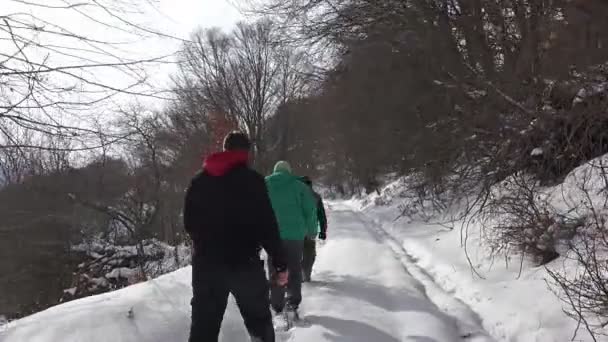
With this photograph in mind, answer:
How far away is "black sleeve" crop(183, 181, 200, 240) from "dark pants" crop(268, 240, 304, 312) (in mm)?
1912

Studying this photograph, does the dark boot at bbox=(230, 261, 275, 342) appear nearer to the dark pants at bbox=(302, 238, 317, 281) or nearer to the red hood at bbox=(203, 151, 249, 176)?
the red hood at bbox=(203, 151, 249, 176)

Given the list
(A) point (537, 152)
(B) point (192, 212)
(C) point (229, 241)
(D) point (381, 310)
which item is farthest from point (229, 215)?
(A) point (537, 152)

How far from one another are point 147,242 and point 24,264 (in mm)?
4101

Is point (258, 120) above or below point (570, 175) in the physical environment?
above

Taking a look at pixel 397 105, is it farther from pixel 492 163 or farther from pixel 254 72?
pixel 254 72

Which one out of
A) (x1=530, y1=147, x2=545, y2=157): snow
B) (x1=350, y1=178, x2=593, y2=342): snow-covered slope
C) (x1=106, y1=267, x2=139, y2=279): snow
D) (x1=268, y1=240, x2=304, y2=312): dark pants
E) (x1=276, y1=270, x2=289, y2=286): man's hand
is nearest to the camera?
(x1=276, y1=270, x2=289, y2=286): man's hand

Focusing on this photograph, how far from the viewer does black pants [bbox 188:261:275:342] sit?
331 cm

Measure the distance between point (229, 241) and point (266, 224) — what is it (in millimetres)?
274

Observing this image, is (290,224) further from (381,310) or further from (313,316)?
(381,310)

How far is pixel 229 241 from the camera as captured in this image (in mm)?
3273

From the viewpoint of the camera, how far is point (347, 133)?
2423 cm

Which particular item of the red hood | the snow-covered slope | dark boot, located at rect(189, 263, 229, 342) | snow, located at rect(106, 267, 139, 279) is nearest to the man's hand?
dark boot, located at rect(189, 263, 229, 342)

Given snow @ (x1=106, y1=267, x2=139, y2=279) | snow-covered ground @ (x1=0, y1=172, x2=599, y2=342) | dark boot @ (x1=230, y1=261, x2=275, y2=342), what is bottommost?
snow @ (x1=106, y1=267, x2=139, y2=279)

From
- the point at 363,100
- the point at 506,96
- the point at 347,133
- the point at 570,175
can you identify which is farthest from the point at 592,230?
the point at 347,133
